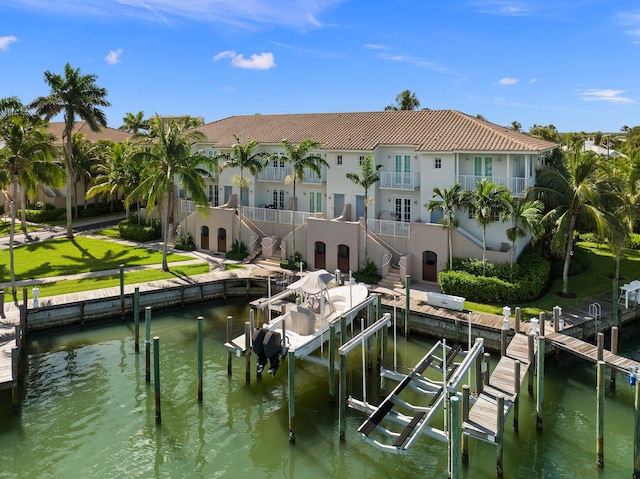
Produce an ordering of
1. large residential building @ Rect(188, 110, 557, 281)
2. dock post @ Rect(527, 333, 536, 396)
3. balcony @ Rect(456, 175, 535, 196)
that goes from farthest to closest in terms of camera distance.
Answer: large residential building @ Rect(188, 110, 557, 281)
balcony @ Rect(456, 175, 535, 196)
dock post @ Rect(527, 333, 536, 396)

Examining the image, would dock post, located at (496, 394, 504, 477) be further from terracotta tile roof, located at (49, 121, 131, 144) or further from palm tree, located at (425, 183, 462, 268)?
terracotta tile roof, located at (49, 121, 131, 144)

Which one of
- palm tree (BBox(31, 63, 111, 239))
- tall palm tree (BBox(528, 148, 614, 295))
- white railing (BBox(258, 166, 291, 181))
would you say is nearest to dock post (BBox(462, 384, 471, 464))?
tall palm tree (BBox(528, 148, 614, 295))

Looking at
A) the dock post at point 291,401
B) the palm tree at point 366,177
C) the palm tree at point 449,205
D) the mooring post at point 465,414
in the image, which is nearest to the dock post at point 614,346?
the mooring post at point 465,414

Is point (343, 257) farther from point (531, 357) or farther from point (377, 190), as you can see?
point (531, 357)

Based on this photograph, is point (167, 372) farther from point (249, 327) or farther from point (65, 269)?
point (65, 269)

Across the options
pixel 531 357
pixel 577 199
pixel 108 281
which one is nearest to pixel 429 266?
pixel 577 199

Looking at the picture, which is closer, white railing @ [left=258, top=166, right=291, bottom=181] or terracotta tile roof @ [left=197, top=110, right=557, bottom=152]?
terracotta tile roof @ [left=197, top=110, right=557, bottom=152]
